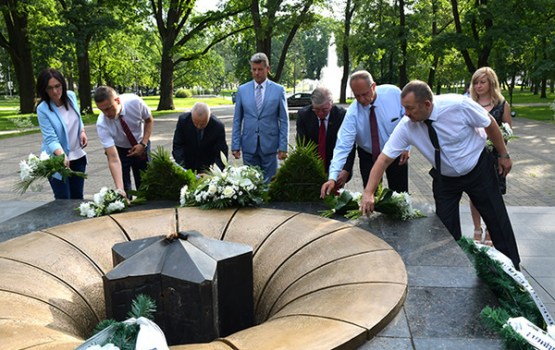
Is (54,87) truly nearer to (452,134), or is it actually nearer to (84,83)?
(452,134)

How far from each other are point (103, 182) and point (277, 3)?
11.5m

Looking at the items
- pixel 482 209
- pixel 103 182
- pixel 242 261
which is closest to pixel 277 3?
pixel 103 182

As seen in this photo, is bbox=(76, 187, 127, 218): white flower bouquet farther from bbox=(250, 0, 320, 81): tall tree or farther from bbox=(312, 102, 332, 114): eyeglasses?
bbox=(250, 0, 320, 81): tall tree

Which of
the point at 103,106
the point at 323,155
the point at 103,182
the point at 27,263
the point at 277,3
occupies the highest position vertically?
the point at 277,3

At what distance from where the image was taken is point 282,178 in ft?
14.6

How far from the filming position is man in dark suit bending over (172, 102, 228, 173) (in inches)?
209

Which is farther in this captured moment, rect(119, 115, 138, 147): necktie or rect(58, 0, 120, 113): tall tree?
rect(58, 0, 120, 113): tall tree

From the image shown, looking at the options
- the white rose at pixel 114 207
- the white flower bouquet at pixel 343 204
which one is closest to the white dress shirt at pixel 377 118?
the white flower bouquet at pixel 343 204

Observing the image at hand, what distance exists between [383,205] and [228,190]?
49.2 inches

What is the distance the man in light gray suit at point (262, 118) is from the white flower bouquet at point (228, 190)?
154 cm

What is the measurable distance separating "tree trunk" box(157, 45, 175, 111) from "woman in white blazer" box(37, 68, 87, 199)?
22291mm

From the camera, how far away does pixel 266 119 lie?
18.9ft

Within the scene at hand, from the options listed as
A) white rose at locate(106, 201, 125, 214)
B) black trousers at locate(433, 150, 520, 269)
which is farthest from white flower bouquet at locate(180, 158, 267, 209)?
black trousers at locate(433, 150, 520, 269)

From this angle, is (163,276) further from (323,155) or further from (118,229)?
(323,155)
